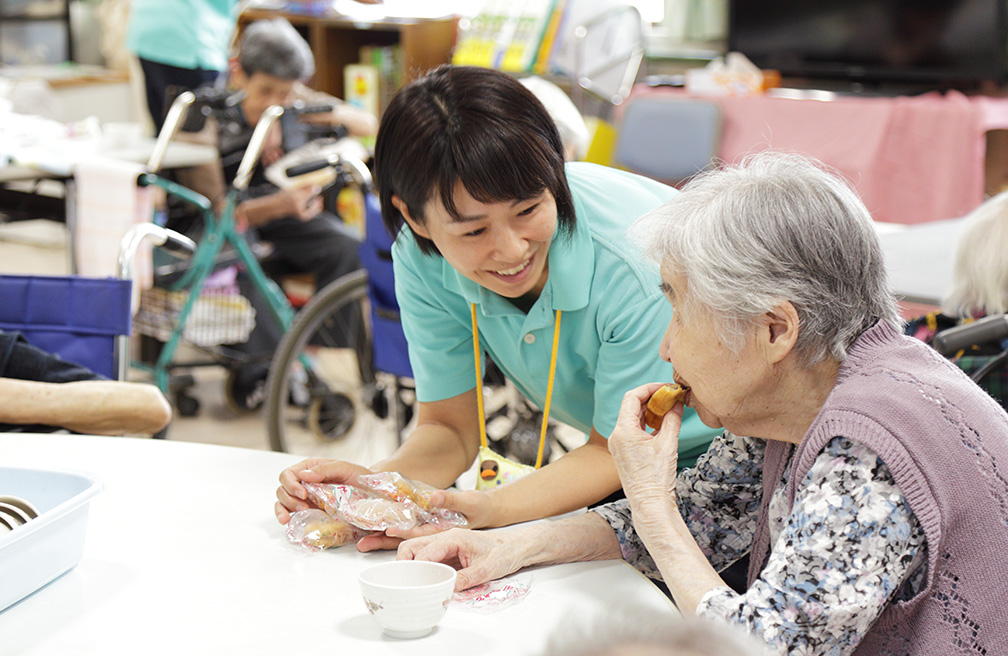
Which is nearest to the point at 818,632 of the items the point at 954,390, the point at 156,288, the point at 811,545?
the point at 811,545

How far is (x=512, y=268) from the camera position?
4.58 feet

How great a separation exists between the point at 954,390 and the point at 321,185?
2.88 meters

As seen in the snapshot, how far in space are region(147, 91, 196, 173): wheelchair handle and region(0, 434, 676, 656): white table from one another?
7.41ft

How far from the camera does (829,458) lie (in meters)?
0.97

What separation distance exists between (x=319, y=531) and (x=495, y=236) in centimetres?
46

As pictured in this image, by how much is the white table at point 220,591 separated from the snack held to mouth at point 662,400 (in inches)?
7.3

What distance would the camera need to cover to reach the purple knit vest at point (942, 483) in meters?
0.94

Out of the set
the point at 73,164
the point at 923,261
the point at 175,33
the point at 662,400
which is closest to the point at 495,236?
the point at 662,400

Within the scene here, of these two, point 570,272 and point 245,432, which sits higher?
point 570,272

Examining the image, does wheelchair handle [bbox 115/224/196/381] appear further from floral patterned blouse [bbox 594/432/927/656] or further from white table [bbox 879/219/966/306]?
white table [bbox 879/219/966/306]

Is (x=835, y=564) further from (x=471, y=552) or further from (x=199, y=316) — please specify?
(x=199, y=316)

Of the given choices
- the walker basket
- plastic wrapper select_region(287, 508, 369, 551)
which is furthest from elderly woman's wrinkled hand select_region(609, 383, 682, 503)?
the walker basket

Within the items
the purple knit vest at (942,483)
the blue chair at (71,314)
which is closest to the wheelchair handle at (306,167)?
the blue chair at (71,314)

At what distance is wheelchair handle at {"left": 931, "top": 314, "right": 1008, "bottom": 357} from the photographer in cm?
161
